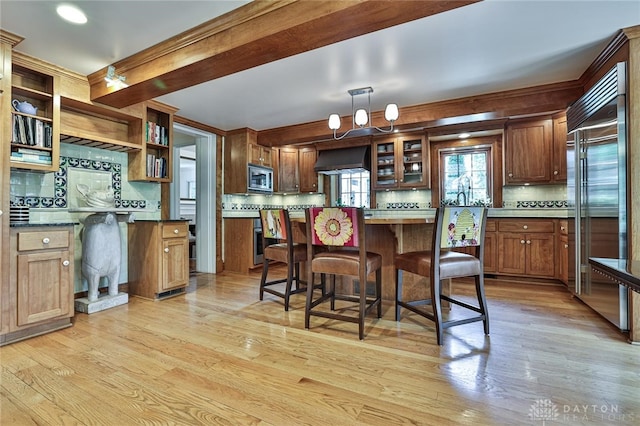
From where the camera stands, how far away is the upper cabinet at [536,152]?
380 centimetres

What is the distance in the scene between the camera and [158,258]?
310 centimetres

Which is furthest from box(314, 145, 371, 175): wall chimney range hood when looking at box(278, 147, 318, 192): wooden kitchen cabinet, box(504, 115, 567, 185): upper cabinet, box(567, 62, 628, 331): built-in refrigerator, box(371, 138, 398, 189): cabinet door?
box(567, 62, 628, 331): built-in refrigerator

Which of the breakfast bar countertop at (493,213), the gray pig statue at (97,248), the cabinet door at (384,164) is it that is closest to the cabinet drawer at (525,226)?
the breakfast bar countertop at (493,213)

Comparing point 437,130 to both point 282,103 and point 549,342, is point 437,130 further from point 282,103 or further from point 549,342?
point 549,342

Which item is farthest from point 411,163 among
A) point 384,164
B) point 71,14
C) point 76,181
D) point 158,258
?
point 76,181

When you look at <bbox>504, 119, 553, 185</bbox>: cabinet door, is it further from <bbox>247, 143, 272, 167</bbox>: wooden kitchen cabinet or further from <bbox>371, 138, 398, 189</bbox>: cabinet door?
<bbox>247, 143, 272, 167</bbox>: wooden kitchen cabinet

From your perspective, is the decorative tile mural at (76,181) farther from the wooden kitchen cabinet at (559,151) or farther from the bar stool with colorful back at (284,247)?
the wooden kitchen cabinet at (559,151)

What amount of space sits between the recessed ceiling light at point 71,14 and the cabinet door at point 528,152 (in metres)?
4.71

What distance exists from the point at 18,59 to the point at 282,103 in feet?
7.76

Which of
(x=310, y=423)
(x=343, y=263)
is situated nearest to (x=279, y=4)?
(x=343, y=263)

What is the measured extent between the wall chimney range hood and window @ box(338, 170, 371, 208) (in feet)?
1.64

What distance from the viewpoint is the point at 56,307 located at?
2303 mm

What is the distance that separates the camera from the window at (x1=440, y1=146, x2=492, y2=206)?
4.53 m

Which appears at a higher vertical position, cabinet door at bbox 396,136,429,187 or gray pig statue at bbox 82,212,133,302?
cabinet door at bbox 396,136,429,187
